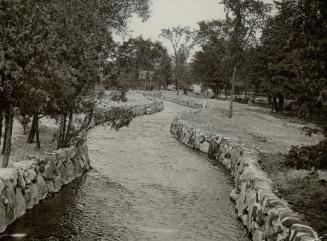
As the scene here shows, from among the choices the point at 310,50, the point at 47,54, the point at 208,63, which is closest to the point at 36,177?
the point at 47,54

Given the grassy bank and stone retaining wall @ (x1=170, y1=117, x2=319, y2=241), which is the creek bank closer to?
stone retaining wall @ (x1=170, y1=117, x2=319, y2=241)

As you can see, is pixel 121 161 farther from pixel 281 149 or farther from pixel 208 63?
pixel 208 63

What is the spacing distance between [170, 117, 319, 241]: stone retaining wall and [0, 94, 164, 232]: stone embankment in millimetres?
7508

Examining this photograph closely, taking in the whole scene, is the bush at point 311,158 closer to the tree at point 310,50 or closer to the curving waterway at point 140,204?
the tree at point 310,50

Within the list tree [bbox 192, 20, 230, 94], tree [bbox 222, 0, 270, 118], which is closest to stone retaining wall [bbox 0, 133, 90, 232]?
tree [bbox 222, 0, 270, 118]

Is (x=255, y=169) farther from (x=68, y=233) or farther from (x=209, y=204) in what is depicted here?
(x=68, y=233)

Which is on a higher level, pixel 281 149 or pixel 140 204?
pixel 281 149

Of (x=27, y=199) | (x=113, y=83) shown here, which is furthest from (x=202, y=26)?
(x=27, y=199)

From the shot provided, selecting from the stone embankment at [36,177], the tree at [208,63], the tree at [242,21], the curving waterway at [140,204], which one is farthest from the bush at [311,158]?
the tree at [208,63]

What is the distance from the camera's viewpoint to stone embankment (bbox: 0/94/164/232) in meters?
13.8

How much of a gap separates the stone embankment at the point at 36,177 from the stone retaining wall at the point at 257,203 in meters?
7.51

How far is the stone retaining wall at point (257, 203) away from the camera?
1088cm

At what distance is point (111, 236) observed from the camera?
14.0 meters

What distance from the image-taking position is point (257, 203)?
14492 millimetres
